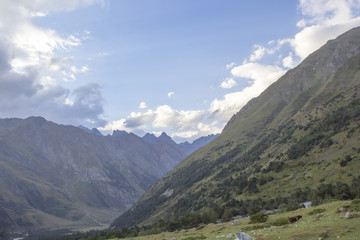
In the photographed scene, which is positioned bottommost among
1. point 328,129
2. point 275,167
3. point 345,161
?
point 345,161

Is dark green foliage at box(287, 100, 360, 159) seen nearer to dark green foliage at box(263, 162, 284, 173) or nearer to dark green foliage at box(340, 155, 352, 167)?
dark green foliage at box(263, 162, 284, 173)

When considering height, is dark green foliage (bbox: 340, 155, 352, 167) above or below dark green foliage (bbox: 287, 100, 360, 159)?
below

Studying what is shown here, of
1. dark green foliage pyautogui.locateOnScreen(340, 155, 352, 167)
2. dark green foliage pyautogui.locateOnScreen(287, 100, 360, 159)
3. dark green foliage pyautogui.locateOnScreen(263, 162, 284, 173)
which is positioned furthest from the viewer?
dark green foliage pyautogui.locateOnScreen(287, 100, 360, 159)

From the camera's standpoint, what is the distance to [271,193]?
5448 inches

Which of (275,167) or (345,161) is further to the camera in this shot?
(275,167)

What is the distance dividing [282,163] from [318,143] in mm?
25317

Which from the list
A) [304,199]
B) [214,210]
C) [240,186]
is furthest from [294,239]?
[240,186]

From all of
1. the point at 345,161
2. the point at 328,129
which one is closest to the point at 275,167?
the point at 328,129

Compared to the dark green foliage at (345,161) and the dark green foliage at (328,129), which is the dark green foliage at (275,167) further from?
the dark green foliage at (345,161)

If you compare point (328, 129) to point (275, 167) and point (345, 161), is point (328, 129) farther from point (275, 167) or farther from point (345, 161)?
point (345, 161)

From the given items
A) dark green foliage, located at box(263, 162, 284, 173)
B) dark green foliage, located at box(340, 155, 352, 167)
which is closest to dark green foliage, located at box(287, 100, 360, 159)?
dark green foliage, located at box(263, 162, 284, 173)

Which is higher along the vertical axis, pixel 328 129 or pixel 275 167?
pixel 328 129

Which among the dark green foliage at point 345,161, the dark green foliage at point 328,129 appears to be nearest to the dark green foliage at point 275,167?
the dark green foliage at point 328,129

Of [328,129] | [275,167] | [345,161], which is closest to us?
[345,161]
